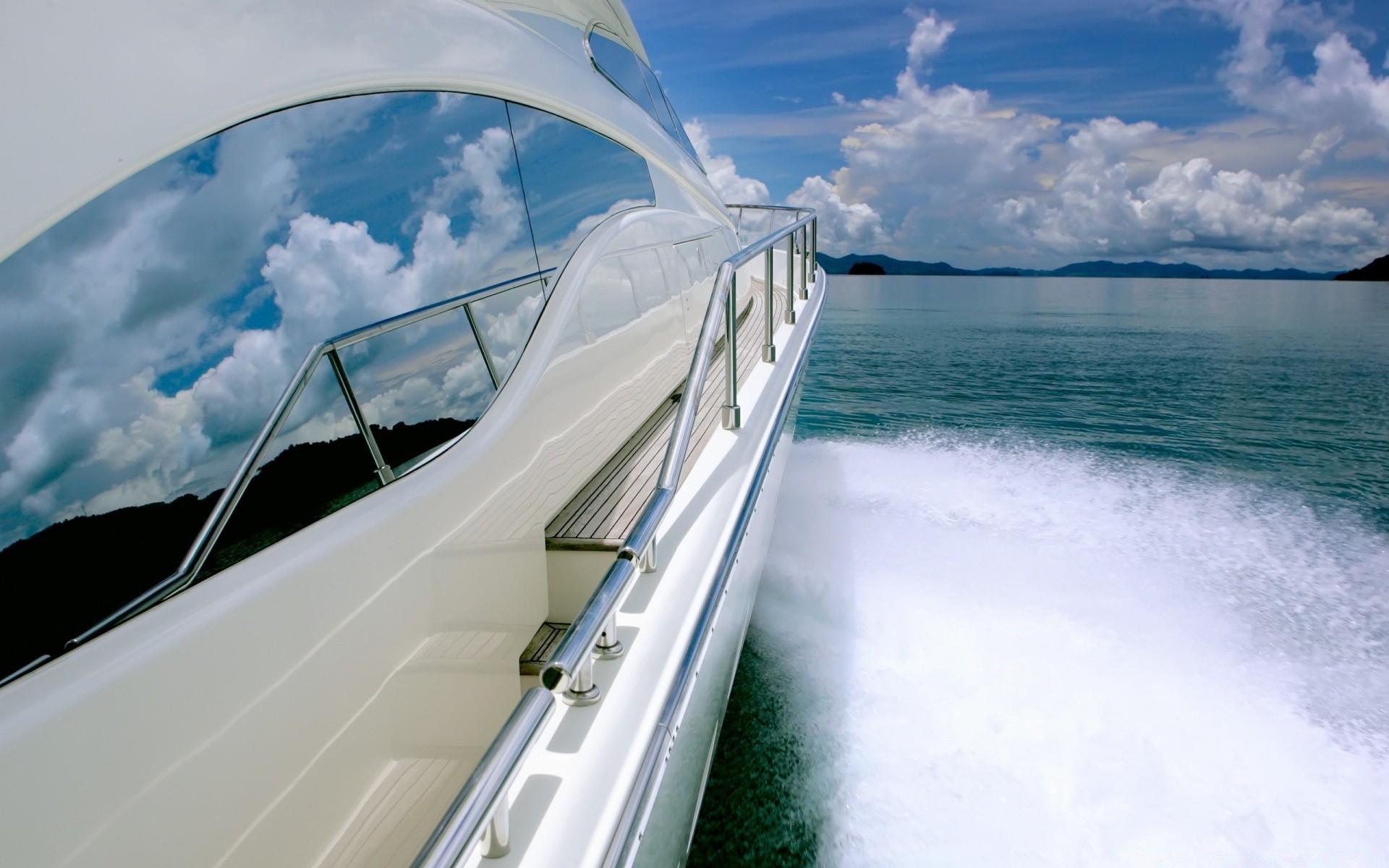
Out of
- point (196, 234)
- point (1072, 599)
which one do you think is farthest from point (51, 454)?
point (1072, 599)

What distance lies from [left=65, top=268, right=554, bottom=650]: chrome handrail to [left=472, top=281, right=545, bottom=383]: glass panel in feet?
0.52

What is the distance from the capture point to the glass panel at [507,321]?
179 centimetres

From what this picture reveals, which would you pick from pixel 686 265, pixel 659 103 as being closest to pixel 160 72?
pixel 686 265

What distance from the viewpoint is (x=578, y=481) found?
2457 millimetres

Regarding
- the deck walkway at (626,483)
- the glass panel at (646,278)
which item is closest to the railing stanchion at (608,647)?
the deck walkway at (626,483)

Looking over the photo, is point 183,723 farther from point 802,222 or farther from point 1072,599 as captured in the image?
point 1072,599

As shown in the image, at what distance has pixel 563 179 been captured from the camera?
235 cm

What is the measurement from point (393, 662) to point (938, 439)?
7.46 m

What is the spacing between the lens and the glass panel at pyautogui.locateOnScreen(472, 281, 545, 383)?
1.79 meters

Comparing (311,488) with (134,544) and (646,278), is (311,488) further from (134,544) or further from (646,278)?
(646,278)

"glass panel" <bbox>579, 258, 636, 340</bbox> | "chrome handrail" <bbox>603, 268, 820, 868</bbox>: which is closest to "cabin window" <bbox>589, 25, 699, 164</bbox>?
"glass panel" <bbox>579, 258, 636, 340</bbox>

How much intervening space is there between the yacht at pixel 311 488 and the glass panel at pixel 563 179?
0.02 meters

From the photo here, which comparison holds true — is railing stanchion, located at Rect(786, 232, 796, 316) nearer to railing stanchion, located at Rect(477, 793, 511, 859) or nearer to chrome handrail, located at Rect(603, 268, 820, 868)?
chrome handrail, located at Rect(603, 268, 820, 868)

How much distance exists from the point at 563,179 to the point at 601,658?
4.86 feet
